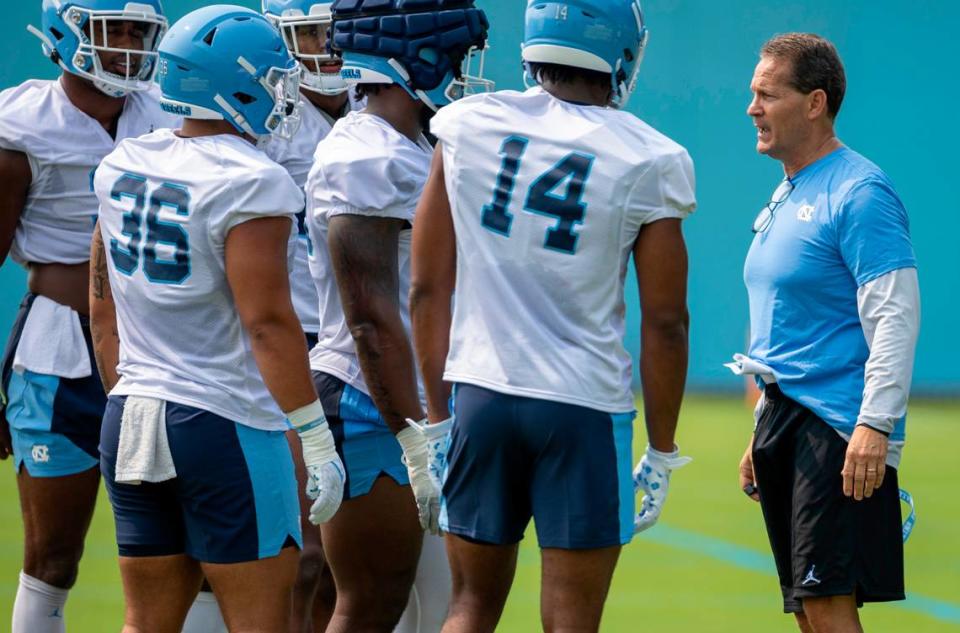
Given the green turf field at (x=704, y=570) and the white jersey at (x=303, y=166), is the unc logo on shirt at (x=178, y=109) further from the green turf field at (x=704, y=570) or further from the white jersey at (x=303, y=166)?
the green turf field at (x=704, y=570)

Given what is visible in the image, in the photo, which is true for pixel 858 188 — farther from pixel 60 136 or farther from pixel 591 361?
pixel 60 136

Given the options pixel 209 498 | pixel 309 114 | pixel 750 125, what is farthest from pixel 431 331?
pixel 750 125

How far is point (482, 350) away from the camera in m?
3.35

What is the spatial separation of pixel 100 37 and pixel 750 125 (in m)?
10.1

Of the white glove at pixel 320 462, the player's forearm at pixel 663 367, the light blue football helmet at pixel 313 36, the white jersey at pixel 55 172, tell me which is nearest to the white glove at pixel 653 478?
the player's forearm at pixel 663 367

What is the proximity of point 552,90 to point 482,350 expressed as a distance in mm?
624

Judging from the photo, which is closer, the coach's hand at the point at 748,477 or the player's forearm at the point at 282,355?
the player's forearm at the point at 282,355

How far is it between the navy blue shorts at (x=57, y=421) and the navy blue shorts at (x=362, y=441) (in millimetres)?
913

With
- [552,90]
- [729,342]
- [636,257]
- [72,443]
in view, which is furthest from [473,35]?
[729,342]

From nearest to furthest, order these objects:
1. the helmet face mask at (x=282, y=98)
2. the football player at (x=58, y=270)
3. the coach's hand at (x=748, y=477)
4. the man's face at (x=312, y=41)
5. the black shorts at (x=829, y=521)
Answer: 1. the helmet face mask at (x=282, y=98)
2. the black shorts at (x=829, y=521)
3. the coach's hand at (x=748, y=477)
4. the football player at (x=58, y=270)
5. the man's face at (x=312, y=41)

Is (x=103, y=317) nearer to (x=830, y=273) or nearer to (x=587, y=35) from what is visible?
(x=587, y=35)

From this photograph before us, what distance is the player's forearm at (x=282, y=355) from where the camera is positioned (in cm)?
337

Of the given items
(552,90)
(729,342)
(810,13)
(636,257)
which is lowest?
(729,342)

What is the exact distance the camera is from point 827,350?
155 inches
